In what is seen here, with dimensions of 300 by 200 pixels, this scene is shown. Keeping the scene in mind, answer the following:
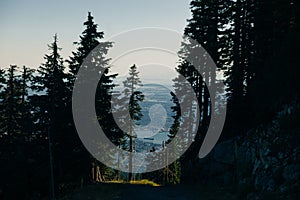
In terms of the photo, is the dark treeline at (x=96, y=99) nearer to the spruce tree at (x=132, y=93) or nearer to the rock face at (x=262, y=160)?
the rock face at (x=262, y=160)

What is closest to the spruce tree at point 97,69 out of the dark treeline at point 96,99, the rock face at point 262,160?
the dark treeline at point 96,99

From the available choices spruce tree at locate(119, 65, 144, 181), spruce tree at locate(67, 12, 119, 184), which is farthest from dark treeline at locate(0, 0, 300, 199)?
spruce tree at locate(119, 65, 144, 181)

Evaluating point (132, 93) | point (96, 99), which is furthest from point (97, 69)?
point (132, 93)

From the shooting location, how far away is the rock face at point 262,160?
1256 centimetres

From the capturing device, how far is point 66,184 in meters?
27.2

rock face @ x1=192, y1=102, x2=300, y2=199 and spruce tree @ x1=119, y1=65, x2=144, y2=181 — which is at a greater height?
spruce tree @ x1=119, y1=65, x2=144, y2=181

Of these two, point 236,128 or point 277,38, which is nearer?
point 277,38

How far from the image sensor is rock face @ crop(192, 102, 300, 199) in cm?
1256

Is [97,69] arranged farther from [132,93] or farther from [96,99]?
[132,93]

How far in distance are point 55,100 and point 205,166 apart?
14059 mm

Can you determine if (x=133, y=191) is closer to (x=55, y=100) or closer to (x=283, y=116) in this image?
(x=283, y=116)

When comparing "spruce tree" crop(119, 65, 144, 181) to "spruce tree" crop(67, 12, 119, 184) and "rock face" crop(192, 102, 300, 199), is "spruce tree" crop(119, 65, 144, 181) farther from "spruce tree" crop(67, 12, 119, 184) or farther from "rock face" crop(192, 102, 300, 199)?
"rock face" crop(192, 102, 300, 199)

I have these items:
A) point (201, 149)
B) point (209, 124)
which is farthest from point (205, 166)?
point (209, 124)

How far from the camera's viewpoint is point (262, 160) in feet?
48.1
